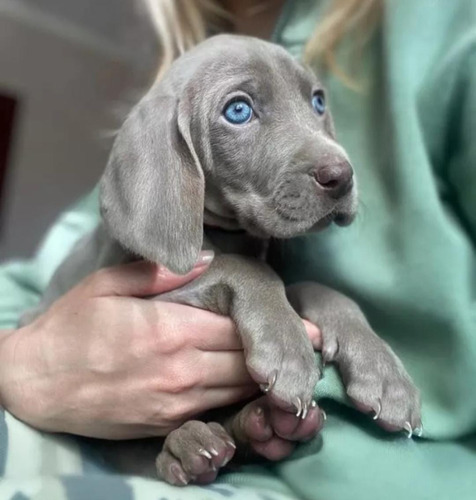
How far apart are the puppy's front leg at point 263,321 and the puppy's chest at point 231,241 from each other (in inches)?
3.5

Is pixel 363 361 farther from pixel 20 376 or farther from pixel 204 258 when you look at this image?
pixel 20 376

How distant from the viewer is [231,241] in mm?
1569

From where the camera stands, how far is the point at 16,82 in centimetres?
432

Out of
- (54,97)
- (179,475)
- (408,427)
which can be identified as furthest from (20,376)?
(54,97)

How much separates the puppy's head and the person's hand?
13 centimetres

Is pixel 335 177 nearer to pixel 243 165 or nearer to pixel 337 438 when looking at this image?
pixel 243 165

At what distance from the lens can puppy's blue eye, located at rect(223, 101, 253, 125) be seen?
1.47m

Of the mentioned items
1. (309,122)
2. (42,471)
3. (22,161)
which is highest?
(309,122)

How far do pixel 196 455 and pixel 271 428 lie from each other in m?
0.14

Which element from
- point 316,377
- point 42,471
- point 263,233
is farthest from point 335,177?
point 42,471

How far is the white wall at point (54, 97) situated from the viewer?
428cm

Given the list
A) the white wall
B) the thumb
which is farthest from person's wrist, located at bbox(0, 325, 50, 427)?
the white wall

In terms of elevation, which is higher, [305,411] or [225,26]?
[225,26]

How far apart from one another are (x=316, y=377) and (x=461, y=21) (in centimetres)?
79
